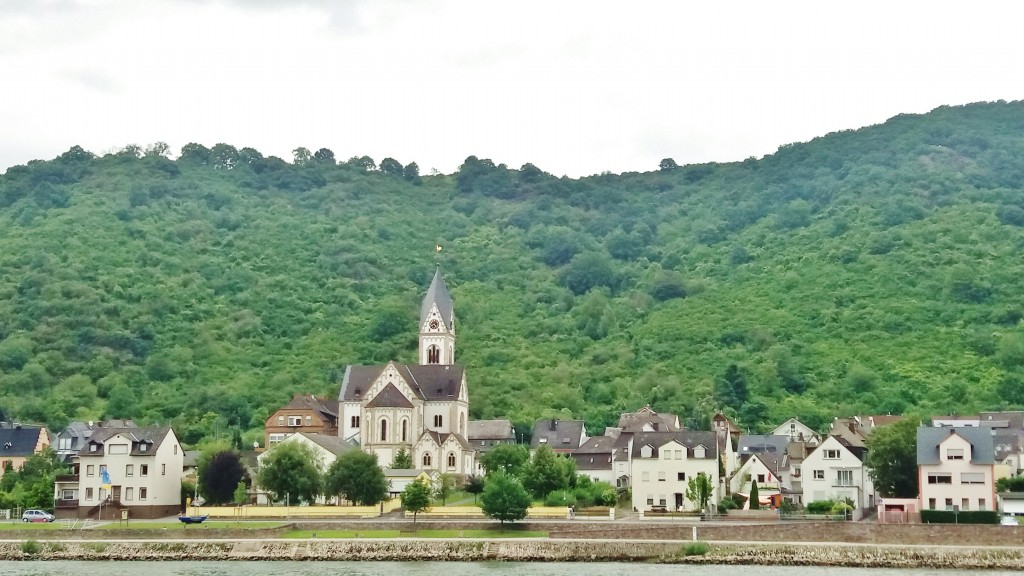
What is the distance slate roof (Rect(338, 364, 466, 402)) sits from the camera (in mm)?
111625

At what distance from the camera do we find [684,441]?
86.6m

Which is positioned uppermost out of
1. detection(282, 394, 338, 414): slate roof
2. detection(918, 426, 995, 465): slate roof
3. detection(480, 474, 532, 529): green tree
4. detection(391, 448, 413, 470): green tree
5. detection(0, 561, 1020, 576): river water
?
detection(282, 394, 338, 414): slate roof

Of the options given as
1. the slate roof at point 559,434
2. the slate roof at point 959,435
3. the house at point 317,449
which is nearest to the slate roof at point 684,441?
the slate roof at point 959,435

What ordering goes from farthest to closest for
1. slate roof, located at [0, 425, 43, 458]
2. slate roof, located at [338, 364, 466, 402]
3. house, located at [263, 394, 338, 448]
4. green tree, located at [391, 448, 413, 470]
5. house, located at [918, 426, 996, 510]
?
slate roof, located at [338, 364, 466, 402], house, located at [263, 394, 338, 448], slate roof, located at [0, 425, 43, 458], green tree, located at [391, 448, 413, 470], house, located at [918, 426, 996, 510]

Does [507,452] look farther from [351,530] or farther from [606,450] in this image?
[351,530]

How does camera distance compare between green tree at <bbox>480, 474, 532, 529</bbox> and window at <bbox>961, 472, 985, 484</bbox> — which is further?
window at <bbox>961, 472, 985, 484</bbox>

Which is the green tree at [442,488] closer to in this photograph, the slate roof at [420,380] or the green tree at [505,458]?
the green tree at [505,458]

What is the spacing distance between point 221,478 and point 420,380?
28149 mm

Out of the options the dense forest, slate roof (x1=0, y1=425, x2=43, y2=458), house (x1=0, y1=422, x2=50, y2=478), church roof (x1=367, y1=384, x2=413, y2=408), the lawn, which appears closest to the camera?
the lawn

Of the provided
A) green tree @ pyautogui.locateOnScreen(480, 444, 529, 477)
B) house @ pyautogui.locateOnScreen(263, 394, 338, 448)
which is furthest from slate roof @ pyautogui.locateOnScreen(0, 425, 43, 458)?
green tree @ pyautogui.locateOnScreen(480, 444, 529, 477)

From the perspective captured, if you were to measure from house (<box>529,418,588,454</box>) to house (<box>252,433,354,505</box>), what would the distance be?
20319 millimetres

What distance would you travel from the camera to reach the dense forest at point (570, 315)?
423ft

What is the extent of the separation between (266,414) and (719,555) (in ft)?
228

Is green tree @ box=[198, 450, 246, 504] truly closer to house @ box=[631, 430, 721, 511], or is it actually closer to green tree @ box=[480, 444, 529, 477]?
green tree @ box=[480, 444, 529, 477]
